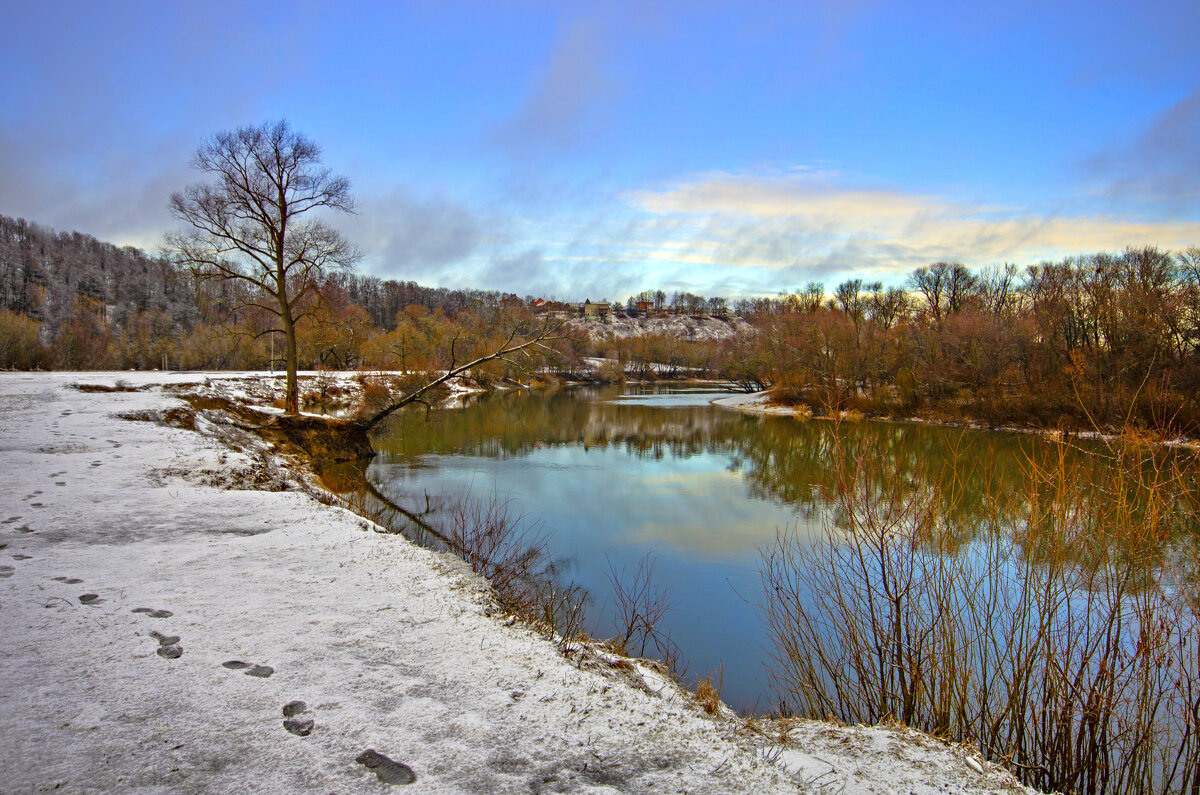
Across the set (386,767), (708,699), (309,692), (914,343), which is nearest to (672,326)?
(914,343)

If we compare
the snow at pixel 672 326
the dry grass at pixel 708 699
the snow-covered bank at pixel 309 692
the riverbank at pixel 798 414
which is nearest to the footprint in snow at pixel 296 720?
the snow-covered bank at pixel 309 692

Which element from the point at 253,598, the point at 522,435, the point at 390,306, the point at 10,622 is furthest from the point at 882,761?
the point at 390,306

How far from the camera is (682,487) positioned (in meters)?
16.7

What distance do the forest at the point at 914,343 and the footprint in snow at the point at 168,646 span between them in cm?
509

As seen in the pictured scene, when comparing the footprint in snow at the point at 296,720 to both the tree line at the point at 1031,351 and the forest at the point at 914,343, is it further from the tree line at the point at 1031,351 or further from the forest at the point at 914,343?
the tree line at the point at 1031,351

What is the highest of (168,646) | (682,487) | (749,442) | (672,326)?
(672,326)

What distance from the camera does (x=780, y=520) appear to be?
12844 millimetres

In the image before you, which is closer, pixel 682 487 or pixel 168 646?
pixel 168 646

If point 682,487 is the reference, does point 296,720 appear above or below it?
above

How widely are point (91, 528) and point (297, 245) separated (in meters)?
13.1

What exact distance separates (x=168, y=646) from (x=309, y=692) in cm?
113

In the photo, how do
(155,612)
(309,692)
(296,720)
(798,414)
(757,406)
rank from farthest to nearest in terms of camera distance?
(757,406), (798,414), (155,612), (309,692), (296,720)

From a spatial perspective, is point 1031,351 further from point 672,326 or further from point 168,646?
point 672,326

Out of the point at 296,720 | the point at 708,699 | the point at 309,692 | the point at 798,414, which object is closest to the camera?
the point at 296,720
